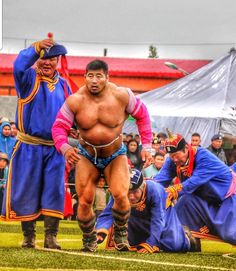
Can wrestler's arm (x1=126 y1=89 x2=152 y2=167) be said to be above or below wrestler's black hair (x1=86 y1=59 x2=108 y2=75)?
below

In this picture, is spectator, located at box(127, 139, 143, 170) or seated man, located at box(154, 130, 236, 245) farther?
spectator, located at box(127, 139, 143, 170)

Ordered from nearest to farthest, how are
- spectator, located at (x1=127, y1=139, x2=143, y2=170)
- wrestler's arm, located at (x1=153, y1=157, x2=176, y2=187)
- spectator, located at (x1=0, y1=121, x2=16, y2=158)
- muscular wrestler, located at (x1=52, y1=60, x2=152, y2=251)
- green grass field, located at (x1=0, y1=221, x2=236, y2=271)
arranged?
green grass field, located at (x1=0, y1=221, x2=236, y2=271) < muscular wrestler, located at (x1=52, y1=60, x2=152, y2=251) < wrestler's arm, located at (x1=153, y1=157, x2=176, y2=187) < spectator, located at (x1=0, y1=121, x2=16, y2=158) < spectator, located at (x1=127, y1=139, x2=143, y2=170)

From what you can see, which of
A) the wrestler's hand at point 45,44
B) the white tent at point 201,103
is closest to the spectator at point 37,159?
the wrestler's hand at point 45,44

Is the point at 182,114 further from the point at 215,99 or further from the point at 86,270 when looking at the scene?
the point at 86,270

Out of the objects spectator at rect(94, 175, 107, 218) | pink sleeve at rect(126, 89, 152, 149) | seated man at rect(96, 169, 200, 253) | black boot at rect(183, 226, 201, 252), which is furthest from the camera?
spectator at rect(94, 175, 107, 218)

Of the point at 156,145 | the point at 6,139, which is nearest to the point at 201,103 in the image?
the point at 156,145

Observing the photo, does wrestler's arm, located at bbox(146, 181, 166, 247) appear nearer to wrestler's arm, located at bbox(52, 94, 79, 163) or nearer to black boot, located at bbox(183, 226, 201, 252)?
black boot, located at bbox(183, 226, 201, 252)

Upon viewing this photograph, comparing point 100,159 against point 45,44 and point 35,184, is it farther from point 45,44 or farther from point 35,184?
point 45,44

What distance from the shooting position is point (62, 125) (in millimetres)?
8984

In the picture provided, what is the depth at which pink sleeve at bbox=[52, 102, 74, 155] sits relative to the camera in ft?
29.3

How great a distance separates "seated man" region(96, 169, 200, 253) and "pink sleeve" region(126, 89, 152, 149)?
0.81 m

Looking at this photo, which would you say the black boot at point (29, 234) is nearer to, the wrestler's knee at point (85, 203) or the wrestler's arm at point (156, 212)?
the wrestler's knee at point (85, 203)

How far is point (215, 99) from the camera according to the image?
2064 cm

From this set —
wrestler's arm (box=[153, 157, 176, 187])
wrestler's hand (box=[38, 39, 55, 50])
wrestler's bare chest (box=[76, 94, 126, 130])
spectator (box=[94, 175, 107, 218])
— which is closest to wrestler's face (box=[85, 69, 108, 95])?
wrestler's bare chest (box=[76, 94, 126, 130])
